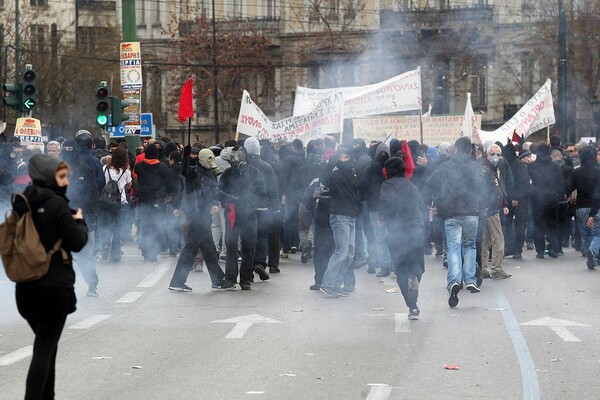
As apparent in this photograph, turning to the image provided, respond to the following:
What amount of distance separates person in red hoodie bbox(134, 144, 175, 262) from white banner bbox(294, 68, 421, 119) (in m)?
9.57

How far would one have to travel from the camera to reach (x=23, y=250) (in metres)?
8.59

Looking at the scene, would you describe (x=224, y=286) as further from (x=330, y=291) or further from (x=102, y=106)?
(x=102, y=106)

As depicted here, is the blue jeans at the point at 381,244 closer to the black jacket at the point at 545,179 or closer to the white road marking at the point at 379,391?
the black jacket at the point at 545,179

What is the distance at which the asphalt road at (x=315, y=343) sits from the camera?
10656mm

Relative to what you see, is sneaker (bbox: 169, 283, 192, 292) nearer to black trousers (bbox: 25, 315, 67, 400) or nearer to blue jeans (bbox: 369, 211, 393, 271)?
blue jeans (bbox: 369, 211, 393, 271)

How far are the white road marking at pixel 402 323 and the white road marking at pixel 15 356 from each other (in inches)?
145

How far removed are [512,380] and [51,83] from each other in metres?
46.8

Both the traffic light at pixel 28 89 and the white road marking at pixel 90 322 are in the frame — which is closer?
the white road marking at pixel 90 322

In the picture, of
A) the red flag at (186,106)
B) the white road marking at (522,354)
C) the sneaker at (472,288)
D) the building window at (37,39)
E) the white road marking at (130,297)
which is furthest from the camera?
the building window at (37,39)

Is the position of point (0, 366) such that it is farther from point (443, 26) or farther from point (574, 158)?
point (443, 26)

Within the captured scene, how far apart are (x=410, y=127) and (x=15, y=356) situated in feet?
76.2

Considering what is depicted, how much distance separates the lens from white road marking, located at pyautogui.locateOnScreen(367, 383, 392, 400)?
402 inches

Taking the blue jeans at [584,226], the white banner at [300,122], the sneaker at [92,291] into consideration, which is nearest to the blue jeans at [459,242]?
the sneaker at [92,291]

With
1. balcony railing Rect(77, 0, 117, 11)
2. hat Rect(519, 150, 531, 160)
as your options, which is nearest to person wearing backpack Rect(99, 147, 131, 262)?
hat Rect(519, 150, 531, 160)
